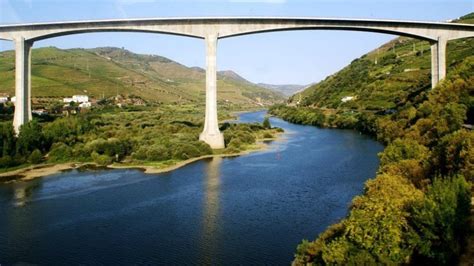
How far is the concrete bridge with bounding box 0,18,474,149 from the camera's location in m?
37.6

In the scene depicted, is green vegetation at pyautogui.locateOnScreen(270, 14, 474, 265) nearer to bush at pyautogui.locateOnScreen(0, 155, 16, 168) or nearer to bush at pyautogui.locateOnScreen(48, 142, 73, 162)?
bush at pyautogui.locateOnScreen(48, 142, 73, 162)

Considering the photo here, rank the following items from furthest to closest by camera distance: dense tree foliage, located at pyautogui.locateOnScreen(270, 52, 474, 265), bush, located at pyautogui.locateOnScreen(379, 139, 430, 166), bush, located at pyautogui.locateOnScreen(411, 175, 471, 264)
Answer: bush, located at pyautogui.locateOnScreen(379, 139, 430, 166) → dense tree foliage, located at pyautogui.locateOnScreen(270, 52, 474, 265) → bush, located at pyautogui.locateOnScreen(411, 175, 471, 264)

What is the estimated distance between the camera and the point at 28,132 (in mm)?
34406

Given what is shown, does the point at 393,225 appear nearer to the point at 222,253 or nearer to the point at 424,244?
the point at 424,244

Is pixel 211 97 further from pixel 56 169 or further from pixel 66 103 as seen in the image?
pixel 66 103

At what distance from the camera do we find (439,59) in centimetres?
3912

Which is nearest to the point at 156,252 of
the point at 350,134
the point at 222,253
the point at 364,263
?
the point at 222,253

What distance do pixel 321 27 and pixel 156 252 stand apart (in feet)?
91.9

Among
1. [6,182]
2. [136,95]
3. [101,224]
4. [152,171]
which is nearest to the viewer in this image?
[101,224]

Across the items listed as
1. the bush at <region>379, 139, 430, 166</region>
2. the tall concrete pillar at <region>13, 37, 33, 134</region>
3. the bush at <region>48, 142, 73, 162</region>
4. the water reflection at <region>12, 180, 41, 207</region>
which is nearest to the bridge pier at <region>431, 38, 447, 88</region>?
the bush at <region>379, 139, 430, 166</region>

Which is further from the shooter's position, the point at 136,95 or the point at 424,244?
the point at 136,95

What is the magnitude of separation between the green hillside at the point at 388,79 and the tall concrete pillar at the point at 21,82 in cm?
3651

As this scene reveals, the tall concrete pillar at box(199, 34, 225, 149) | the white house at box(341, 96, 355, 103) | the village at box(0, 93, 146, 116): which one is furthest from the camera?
the white house at box(341, 96, 355, 103)

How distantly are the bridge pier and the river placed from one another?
1253cm
